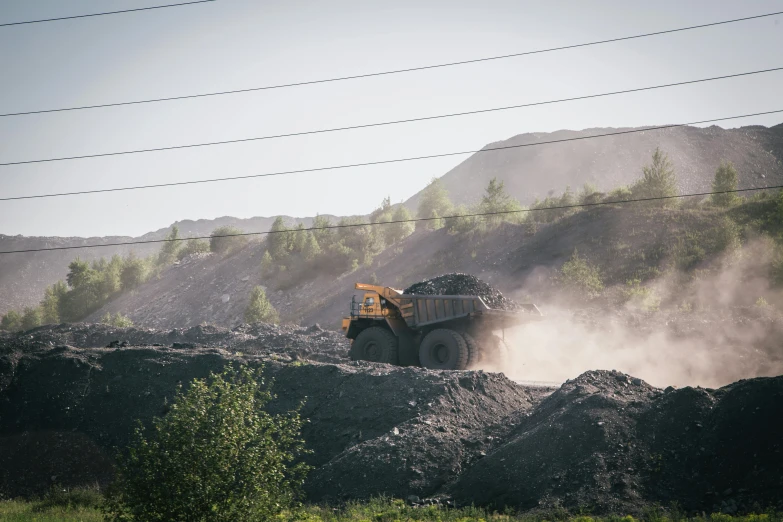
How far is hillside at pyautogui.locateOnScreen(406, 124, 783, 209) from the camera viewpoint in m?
128

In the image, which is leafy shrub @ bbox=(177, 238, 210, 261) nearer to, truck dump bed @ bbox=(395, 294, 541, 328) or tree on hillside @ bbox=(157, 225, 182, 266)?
tree on hillside @ bbox=(157, 225, 182, 266)

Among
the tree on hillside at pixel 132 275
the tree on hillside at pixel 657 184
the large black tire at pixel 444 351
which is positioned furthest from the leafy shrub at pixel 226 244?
the large black tire at pixel 444 351

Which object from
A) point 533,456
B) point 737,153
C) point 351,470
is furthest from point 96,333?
point 737,153

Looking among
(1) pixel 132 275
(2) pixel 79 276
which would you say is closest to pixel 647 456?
(2) pixel 79 276

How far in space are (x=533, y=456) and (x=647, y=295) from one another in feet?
89.4

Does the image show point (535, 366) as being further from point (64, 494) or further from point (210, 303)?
point (210, 303)

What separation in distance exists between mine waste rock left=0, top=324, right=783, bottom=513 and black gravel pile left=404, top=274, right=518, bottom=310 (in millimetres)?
3454

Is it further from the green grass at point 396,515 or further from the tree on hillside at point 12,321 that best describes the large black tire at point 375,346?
the tree on hillside at point 12,321

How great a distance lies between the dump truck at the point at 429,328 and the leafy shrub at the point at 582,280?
18152mm

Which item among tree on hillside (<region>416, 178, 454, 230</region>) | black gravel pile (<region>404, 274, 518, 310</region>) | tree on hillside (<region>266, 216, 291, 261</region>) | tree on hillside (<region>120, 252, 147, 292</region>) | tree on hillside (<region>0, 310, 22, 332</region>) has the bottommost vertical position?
tree on hillside (<region>0, 310, 22, 332</region>)

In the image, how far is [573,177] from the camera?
16762cm

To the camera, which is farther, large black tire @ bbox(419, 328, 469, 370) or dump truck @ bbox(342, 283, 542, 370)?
dump truck @ bbox(342, 283, 542, 370)

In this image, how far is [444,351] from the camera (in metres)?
21.5

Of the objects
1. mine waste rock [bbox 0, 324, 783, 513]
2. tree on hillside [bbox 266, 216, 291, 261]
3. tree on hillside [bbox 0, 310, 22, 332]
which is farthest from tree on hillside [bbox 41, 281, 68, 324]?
mine waste rock [bbox 0, 324, 783, 513]
